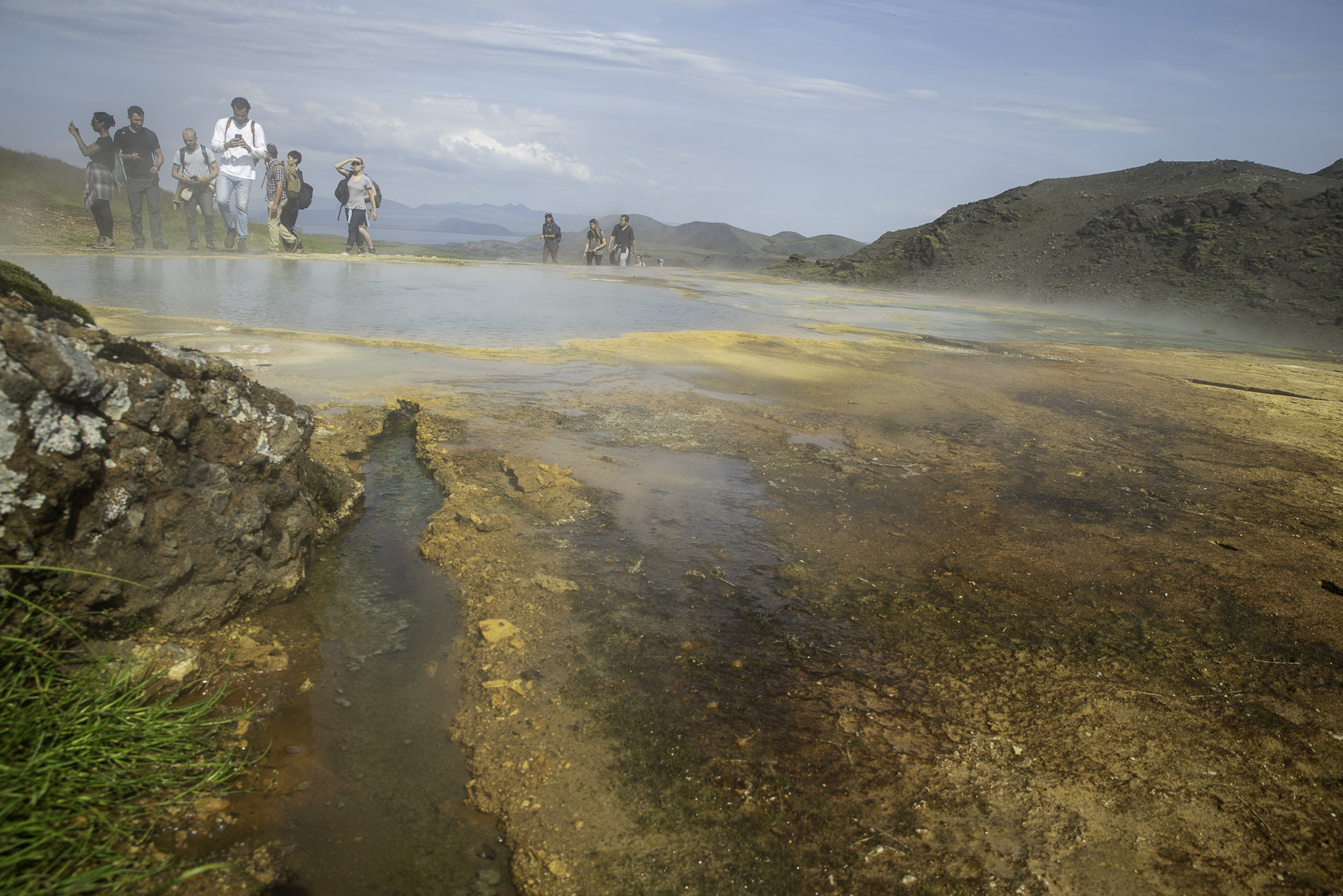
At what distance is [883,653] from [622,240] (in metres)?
24.4

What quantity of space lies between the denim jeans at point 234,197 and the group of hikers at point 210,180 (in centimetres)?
1

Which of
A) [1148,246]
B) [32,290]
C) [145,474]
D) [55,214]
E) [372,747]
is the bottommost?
[372,747]

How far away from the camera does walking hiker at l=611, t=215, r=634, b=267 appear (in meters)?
25.1

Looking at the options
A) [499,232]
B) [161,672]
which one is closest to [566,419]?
[161,672]

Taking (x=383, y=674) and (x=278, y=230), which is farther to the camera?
(x=278, y=230)

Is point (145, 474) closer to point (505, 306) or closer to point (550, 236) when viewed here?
point (505, 306)

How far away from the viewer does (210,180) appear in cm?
1317

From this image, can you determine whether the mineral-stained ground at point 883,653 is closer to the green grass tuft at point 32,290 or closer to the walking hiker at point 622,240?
the green grass tuft at point 32,290

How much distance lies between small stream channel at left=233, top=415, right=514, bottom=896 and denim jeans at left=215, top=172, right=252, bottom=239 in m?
13.0

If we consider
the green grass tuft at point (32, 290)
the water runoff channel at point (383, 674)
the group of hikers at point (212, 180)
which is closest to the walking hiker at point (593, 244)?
the group of hikers at point (212, 180)

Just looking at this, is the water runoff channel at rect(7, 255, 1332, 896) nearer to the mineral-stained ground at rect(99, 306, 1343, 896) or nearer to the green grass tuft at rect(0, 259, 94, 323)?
the mineral-stained ground at rect(99, 306, 1343, 896)

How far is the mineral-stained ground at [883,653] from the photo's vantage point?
1.84 metres

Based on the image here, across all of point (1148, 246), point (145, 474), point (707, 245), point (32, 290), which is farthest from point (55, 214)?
point (707, 245)

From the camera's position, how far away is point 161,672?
217 centimetres
